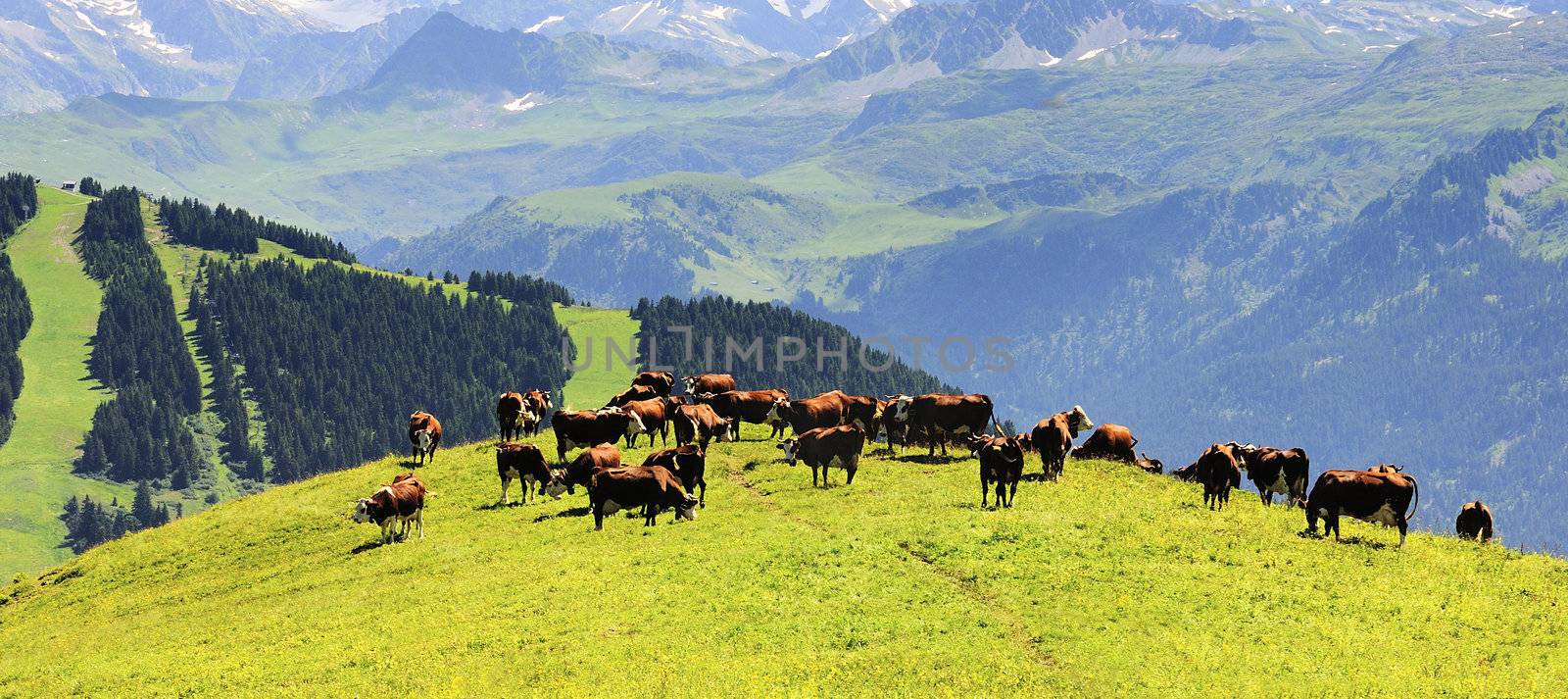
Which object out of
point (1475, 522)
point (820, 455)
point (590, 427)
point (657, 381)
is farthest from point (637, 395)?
point (1475, 522)

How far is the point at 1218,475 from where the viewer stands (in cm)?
4647

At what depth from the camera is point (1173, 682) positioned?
29.4 metres

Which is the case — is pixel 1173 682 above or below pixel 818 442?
below

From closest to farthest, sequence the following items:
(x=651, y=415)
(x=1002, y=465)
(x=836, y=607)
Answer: (x=836, y=607), (x=1002, y=465), (x=651, y=415)

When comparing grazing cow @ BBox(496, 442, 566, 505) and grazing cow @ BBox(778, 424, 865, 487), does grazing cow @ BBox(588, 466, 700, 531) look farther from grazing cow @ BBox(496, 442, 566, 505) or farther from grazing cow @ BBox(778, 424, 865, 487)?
grazing cow @ BBox(778, 424, 865, 487)

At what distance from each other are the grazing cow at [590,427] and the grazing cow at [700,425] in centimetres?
244

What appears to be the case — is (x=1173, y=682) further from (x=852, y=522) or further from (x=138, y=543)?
(x=138, y=543)

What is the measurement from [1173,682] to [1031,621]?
4.89m

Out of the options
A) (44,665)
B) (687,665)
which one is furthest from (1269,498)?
(44,665)

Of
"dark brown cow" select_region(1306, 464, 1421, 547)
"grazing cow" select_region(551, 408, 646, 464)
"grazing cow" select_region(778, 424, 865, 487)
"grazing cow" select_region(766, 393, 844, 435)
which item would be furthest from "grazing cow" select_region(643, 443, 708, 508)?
"dark brown cow" select_region(1306, 464, 1421, 547)

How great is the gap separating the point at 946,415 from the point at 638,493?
18385mm

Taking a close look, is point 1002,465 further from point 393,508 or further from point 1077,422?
point 393,508

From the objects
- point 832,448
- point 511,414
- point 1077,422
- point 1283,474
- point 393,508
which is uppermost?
point 511,414

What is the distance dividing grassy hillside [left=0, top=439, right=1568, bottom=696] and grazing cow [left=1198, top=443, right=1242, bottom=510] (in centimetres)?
90
